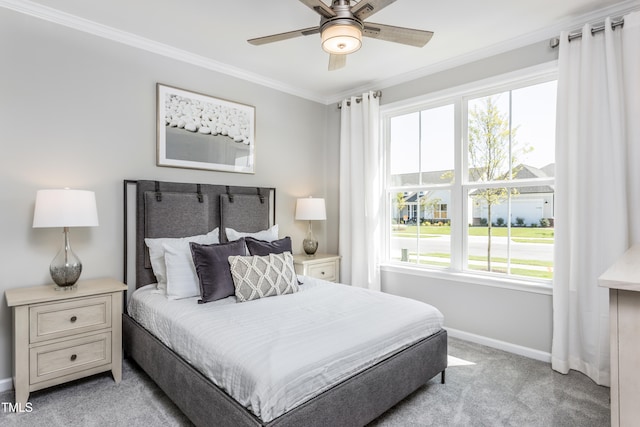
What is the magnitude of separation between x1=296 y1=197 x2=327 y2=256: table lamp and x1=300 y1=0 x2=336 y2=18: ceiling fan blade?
2261mm

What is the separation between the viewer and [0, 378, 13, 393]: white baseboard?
237cm

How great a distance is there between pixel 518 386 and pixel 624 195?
5.08 feet

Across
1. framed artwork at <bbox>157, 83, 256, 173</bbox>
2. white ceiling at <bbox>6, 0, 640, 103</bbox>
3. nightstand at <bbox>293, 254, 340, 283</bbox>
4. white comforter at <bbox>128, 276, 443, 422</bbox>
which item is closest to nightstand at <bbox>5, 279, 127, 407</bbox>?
white comforter at <bbox>128, 276, 443, 422</bbox>

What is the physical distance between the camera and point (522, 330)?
2977 millimetres

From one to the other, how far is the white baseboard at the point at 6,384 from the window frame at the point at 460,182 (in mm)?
3370

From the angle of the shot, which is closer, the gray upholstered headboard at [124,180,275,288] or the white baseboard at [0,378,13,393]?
the white baseboard at [0,378,13,393]

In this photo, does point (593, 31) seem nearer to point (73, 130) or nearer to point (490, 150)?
point (490, 150)

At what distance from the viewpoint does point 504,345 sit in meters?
3.06

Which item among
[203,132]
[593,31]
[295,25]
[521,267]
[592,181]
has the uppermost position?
[295,25]

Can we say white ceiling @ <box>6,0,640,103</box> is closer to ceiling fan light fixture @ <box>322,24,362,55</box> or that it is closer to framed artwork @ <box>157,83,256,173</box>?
framed artwork @ <box>157,83,256,173</box>

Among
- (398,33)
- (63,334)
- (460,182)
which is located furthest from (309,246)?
(398,33)

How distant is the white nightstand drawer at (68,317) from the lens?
7.04 ft

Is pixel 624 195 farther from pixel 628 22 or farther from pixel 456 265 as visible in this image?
pixel 456 265

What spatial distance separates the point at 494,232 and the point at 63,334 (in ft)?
11.7
